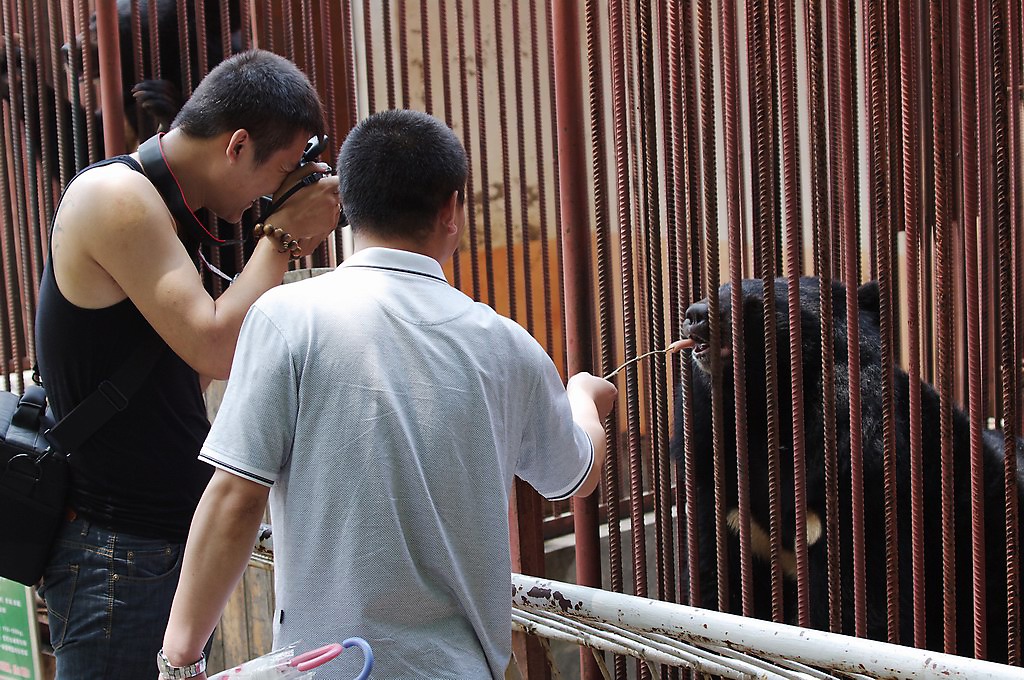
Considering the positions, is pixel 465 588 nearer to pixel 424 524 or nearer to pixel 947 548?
pixel 424 524

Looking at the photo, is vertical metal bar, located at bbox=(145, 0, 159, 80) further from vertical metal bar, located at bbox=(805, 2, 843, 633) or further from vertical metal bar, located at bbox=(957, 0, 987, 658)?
vertical metal bar, located at bbox=(957, 0, 987, 658)

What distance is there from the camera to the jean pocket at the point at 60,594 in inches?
83.7

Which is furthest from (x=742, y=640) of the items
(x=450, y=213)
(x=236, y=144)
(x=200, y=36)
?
(x=200, y=36)

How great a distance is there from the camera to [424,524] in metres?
1.57

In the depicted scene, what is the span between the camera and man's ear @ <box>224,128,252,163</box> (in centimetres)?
215

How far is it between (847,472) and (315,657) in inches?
63.0

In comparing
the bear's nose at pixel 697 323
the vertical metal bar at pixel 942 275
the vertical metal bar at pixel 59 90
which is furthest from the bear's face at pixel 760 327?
the vertical metal bar at pixel 59 90

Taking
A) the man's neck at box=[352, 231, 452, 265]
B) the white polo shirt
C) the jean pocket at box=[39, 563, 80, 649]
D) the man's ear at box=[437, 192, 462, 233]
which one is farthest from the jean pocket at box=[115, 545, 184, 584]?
the man's ear at box=[437, 192, 462, 233]

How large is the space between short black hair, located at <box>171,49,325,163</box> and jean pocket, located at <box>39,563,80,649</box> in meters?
0.94

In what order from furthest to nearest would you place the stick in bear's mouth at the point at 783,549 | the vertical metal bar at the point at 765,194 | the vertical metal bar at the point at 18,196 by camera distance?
the vertical metal bar at the point at 18,196
the stick in bear's mouth at the point at 783,549
the vertical metal bar at the point at 765,194

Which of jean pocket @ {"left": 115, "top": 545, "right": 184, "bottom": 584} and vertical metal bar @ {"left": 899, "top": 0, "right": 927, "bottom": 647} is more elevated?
vertical metal bar @ {"left": 899, "top": 0, "right": 927, "bottom": 647}

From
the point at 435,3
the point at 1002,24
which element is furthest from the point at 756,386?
the point at 435,3

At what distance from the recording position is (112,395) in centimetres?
208

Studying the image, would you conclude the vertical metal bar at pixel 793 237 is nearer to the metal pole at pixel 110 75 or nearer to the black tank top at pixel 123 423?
the black tank top at pixel 123 423
